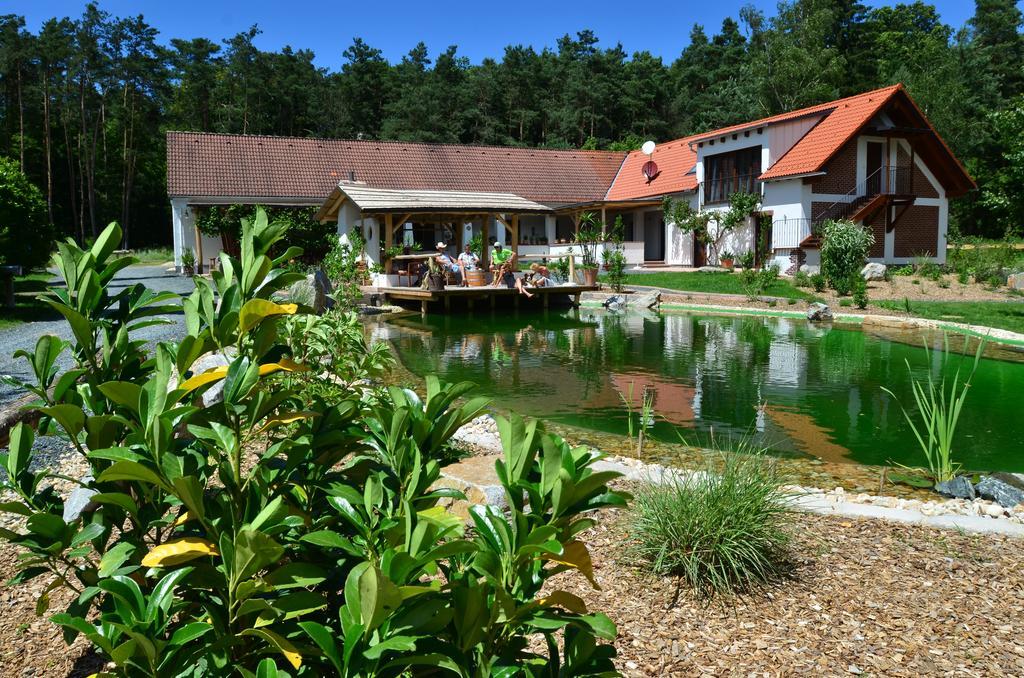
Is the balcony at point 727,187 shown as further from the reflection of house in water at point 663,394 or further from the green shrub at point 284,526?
the green shrub at point 284,526

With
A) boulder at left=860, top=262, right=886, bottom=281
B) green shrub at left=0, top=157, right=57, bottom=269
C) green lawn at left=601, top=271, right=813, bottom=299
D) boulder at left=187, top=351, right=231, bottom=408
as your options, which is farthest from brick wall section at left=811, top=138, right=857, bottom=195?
boulder at left=187, top=351, right=231, bottom=408

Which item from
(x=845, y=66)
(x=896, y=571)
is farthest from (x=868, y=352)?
(x=845, y=66)

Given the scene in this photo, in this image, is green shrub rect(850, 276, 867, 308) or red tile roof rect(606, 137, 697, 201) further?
red tile roof rect(606, 137, 697, 201)

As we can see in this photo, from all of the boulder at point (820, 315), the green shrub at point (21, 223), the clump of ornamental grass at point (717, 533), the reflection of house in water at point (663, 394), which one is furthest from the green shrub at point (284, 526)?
the boulder at point (820, 315)

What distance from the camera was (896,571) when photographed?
3527 mm

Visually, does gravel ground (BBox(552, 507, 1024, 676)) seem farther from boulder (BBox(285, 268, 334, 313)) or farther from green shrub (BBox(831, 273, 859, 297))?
green shrub (BBox(831, 273, 859, 297))

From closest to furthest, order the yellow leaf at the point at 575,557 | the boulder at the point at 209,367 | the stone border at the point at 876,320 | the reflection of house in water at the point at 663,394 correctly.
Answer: the yellow leaf at the point at 575,557, the boulder at the point at 209,367, the reflection of house in water at the point at 663,394, the stone border at the point at 876,320

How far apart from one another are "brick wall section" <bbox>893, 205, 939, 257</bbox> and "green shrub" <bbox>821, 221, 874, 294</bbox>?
7702mm

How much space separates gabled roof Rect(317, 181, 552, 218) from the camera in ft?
67.4


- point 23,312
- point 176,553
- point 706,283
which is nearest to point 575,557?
point 176,553

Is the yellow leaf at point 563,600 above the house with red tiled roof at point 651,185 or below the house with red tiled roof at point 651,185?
below

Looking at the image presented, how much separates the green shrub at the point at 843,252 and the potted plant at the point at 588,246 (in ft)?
20.0

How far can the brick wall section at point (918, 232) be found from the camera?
89.2 feet

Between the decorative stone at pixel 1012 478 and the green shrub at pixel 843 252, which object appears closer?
the decorative stone at pixel 1012 478
